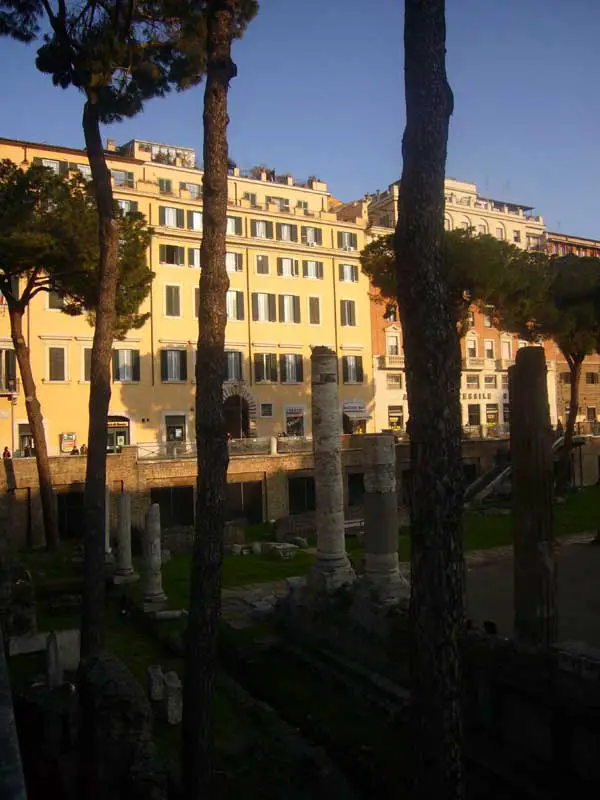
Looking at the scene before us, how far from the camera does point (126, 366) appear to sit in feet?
95.8

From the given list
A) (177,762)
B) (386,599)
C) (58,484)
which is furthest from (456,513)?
(58,484)

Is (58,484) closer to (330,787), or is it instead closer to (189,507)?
(189,507)

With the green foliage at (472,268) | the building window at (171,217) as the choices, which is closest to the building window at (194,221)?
the building window at (171,217)

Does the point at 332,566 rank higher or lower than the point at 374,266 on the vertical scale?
lower

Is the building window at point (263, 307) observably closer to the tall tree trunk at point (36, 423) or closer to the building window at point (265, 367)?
the building window at point (265, 367)

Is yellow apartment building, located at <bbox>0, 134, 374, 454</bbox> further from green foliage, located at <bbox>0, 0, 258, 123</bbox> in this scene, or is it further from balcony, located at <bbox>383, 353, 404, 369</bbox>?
green foliage, located at <bbox>0, 0, 258, 123</bbox>

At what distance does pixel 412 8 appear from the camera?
453cm

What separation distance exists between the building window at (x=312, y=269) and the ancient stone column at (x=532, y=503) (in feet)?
88.3

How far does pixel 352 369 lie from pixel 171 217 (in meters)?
11.3

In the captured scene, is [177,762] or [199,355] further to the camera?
[177,762]

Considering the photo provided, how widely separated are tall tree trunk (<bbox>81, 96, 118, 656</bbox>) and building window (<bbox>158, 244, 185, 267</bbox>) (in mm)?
20828

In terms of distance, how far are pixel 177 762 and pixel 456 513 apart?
4.81 m

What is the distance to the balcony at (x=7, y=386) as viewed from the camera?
26453 millimetres

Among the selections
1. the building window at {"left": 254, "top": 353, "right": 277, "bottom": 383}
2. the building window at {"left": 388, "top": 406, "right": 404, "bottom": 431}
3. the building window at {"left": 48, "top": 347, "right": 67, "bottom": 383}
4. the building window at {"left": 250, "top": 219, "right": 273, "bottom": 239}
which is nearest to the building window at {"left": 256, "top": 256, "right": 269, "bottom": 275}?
the building window at {"left": 250, "top": 219, "right": 273, "bottom": 239}
